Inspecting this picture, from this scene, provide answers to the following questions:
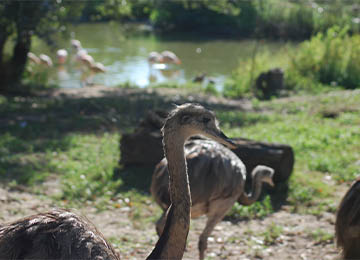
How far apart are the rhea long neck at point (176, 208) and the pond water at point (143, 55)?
11155 mm

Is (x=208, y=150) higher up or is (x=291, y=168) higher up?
(x=208, y=150)

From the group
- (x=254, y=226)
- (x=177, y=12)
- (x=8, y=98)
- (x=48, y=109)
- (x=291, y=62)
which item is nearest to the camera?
(x=254, y=226)

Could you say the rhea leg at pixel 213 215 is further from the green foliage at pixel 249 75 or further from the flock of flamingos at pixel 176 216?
the green foliage at pixel 249 75

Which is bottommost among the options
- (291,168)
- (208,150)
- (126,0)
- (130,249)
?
(130,249)

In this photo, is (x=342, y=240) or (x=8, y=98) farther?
(x=8, y=98)

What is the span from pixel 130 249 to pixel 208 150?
4.48 feet

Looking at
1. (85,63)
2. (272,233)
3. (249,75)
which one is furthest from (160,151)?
(85,63)

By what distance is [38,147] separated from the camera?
A: 8.09 meters

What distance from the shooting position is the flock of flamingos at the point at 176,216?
286cm

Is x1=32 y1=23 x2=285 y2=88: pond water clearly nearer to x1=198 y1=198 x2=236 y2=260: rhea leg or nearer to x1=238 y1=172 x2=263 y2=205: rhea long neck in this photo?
x1=238 y1=172 x2=263 y2=205: rhea long neck

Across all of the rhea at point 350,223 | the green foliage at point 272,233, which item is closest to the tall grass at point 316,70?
the green foliage at point 272,233

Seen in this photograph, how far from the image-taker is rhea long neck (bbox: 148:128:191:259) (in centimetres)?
309

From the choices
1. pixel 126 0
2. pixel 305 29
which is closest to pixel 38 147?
pixel 126 0

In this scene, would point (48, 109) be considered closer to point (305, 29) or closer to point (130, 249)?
point (130, 249)
